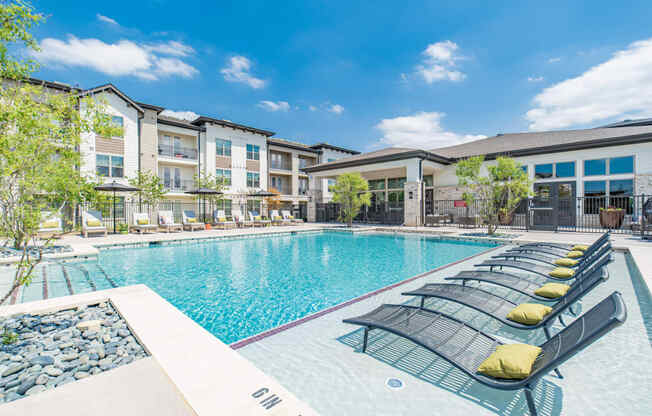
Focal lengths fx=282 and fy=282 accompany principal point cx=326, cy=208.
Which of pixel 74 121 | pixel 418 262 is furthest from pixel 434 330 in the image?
pixel 418 262

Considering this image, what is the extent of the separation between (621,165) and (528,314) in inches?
684

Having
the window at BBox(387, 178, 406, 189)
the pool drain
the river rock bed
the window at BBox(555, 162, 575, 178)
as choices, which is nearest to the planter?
the window at BBox(555, 162, 575, 178)

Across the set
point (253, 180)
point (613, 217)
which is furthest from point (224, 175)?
point (613, 217)

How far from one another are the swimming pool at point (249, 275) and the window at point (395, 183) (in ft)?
41.6

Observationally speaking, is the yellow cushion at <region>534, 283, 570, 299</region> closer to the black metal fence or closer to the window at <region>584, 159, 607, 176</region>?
the black metal fence

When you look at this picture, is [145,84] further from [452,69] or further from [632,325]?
[632,325]

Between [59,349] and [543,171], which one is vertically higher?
[543,171]

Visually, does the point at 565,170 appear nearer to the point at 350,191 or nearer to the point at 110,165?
the point at 350,191

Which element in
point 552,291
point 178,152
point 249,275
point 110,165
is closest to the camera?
point 552,291

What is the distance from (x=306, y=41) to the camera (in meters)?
15.8

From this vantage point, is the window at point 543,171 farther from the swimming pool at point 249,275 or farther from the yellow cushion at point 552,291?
the yellow cushion at point 552,291

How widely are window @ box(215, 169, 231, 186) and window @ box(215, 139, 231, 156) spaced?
5.07 ft

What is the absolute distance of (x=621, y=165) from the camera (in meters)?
14.1

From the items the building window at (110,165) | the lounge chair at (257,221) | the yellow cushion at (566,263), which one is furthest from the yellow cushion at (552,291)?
the building window at (110,165)
